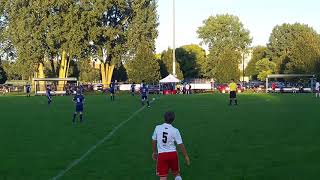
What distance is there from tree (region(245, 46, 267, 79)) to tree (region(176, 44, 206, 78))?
21.0 metres

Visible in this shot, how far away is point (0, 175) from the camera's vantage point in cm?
1199

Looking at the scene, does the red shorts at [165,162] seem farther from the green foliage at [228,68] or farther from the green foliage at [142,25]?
the green foliage at [228,68]

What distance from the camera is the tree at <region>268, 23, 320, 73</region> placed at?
308ft

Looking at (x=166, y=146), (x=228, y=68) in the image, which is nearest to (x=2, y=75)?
(x=228, y=68)

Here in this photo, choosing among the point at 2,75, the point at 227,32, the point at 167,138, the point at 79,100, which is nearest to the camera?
the point at 167,138

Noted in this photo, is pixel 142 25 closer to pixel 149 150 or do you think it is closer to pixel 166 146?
pixel 149 150

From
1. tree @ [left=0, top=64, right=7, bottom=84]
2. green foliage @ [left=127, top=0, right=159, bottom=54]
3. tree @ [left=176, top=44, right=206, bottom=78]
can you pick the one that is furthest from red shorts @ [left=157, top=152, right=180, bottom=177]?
tree @ [left=176, top=44, right=206, bottom=78]

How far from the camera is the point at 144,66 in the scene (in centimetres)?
8844

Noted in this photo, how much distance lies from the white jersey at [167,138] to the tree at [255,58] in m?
137

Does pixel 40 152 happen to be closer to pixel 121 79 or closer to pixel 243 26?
pixel 121 79

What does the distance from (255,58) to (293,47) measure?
1958 inches

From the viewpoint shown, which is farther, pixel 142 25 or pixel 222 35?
pixel 222 35

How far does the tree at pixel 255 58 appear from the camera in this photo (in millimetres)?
145825

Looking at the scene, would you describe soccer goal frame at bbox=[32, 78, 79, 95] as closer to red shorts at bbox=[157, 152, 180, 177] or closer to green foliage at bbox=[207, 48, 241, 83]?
green foliage at bbox=[207, 48, 241, 83]
